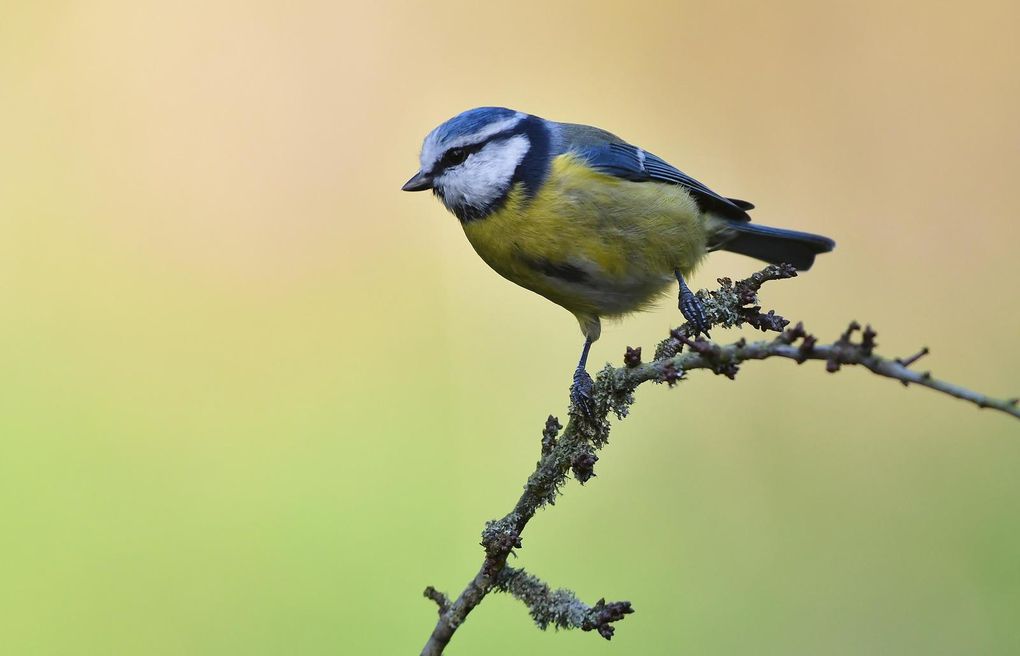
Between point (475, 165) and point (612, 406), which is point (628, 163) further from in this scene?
point (612, 406)

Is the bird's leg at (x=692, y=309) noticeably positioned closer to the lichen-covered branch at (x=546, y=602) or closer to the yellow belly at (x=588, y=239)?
the yellow belly at (x=588, y=239)

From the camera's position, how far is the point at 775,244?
2889 millimetres

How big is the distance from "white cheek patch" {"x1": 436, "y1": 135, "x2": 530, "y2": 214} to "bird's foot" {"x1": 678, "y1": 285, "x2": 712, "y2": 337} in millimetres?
473

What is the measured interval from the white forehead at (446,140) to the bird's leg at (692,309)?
564mm

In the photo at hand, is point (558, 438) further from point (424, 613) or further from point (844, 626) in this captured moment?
Answer: point (844, 626)

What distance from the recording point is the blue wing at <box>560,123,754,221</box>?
248 cm

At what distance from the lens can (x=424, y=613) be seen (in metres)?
2.99

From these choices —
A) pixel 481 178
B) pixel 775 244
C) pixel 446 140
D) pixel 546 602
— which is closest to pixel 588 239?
pixel 481 178

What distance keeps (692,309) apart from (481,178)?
60 centimetres

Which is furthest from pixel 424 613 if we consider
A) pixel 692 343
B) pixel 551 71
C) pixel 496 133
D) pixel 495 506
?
pixel 551 71


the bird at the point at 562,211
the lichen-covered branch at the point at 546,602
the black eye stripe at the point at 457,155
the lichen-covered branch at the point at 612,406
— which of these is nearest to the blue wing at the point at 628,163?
the bird at the point at 562,211

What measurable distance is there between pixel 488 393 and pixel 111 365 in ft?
4.78

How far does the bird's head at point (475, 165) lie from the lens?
7.68ft

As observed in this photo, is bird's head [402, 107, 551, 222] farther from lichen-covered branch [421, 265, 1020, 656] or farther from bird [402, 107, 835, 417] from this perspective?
lichen-covered branch [421, 265, 1020, 656]
